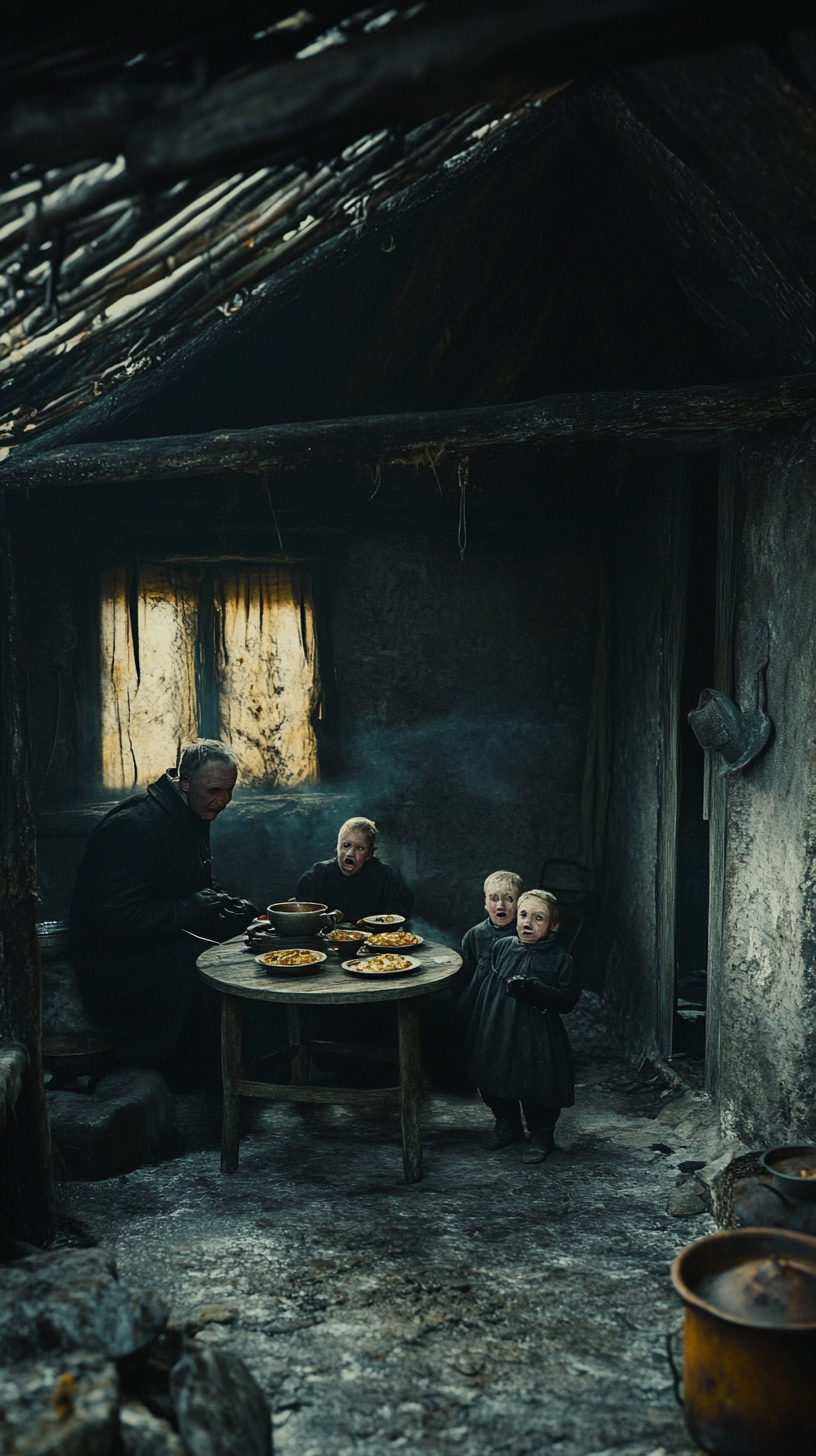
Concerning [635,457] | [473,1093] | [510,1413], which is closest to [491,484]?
[635,457]

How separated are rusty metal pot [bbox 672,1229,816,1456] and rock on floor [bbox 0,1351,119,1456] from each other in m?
1.54

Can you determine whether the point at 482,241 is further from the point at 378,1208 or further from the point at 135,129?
the point at 378,1208

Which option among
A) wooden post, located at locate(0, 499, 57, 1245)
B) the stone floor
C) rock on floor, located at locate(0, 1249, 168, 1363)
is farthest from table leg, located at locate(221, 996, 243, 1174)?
rock on floor, located at locate(0, 1249, 168, 1363)

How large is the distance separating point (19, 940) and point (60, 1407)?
2.22 meters

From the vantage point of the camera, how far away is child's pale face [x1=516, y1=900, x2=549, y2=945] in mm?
5113

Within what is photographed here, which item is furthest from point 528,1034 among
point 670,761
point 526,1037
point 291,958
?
point 670,761

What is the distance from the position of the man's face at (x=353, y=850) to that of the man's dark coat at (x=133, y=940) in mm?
846

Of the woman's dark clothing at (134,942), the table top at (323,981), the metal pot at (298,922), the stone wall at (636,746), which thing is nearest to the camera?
the table top at (323,981)

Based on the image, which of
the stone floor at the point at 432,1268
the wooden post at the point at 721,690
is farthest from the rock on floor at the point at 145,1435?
the wooden post at the point at 721,690

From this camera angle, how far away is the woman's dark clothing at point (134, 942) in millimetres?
5574

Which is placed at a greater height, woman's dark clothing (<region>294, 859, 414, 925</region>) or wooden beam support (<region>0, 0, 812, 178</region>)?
wooden beam support (<region>0, 0, 812, 178</region>)

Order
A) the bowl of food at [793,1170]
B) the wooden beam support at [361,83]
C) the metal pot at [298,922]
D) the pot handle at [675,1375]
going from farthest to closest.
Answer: the metal pot at [298,922], the bowl of food at [793,1170], the pot handle at [675,1375], the wooden beam support at [361,83]

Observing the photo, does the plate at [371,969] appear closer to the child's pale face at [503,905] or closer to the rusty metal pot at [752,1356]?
the child's pale face at [503,905]

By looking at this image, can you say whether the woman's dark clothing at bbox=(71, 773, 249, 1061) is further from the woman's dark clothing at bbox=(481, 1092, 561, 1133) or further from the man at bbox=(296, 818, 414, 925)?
the woman's dark clothing at bbox=(481, 1092, 561, 1133)
